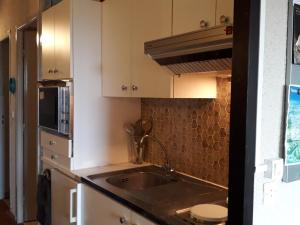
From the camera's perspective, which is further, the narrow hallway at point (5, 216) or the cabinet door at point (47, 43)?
the narrow hallway at point (5, 216)

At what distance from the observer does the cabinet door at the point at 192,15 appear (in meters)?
1.45

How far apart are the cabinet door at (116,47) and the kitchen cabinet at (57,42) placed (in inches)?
10.1

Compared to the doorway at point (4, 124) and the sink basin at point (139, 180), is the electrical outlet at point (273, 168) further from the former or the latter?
the doorway at point (4, 124)

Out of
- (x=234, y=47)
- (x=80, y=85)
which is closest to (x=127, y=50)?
(x=80, y=85)

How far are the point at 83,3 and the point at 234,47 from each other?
4.77ft

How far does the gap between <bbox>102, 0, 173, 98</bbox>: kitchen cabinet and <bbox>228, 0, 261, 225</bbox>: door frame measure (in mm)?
657

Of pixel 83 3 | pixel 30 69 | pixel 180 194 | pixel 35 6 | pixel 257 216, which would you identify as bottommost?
pixel 180 194

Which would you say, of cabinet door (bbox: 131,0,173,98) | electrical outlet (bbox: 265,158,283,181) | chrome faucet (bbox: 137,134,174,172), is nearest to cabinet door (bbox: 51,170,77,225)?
chrome faucet (bbox: 137,134,174,172)

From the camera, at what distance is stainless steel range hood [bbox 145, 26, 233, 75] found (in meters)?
1.31

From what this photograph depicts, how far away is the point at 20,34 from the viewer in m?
3.44

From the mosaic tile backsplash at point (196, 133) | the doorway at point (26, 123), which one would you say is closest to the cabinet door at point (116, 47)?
the mosaic tile backsplash at point (196, 133)

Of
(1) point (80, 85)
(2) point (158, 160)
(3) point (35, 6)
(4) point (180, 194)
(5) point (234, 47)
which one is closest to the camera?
(5) point (234, 47)

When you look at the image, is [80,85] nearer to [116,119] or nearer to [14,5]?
[116,119]

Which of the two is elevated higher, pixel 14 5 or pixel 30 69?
pixel 14 5
